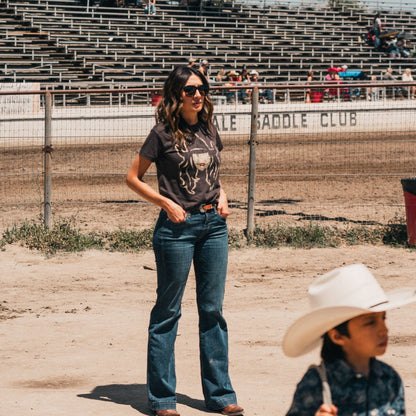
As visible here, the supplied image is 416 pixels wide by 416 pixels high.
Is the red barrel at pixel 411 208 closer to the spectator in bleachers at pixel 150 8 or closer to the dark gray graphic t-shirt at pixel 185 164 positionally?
the dark gray graphic t-shirt at pixel 185 164

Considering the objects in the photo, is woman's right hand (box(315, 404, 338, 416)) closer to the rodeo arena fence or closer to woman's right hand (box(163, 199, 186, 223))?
woman's right hand (box(163, 199, 186, 223))

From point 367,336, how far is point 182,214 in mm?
2005

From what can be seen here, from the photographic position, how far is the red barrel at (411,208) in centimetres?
966

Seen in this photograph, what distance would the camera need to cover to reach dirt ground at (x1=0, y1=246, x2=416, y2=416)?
17.2 feet

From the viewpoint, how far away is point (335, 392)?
2.65m

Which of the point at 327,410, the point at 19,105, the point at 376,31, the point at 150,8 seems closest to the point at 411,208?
the point at 327,410

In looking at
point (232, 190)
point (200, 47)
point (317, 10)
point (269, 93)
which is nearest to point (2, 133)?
point (232, 190)

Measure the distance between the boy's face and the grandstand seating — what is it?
872 inches

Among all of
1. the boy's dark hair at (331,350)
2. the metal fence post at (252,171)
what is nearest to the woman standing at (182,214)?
the boy's dark hair at (331,350)

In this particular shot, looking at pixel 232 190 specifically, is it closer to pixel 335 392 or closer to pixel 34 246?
pixel 34 246

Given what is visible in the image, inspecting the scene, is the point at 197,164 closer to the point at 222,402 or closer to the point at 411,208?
the point at 222,402

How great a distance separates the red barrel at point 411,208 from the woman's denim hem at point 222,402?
17.5 ft

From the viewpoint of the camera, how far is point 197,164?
4566 millimetres

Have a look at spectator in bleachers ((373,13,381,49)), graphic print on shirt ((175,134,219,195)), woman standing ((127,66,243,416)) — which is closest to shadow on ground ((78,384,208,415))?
woman standing ((127,66,243,416))
